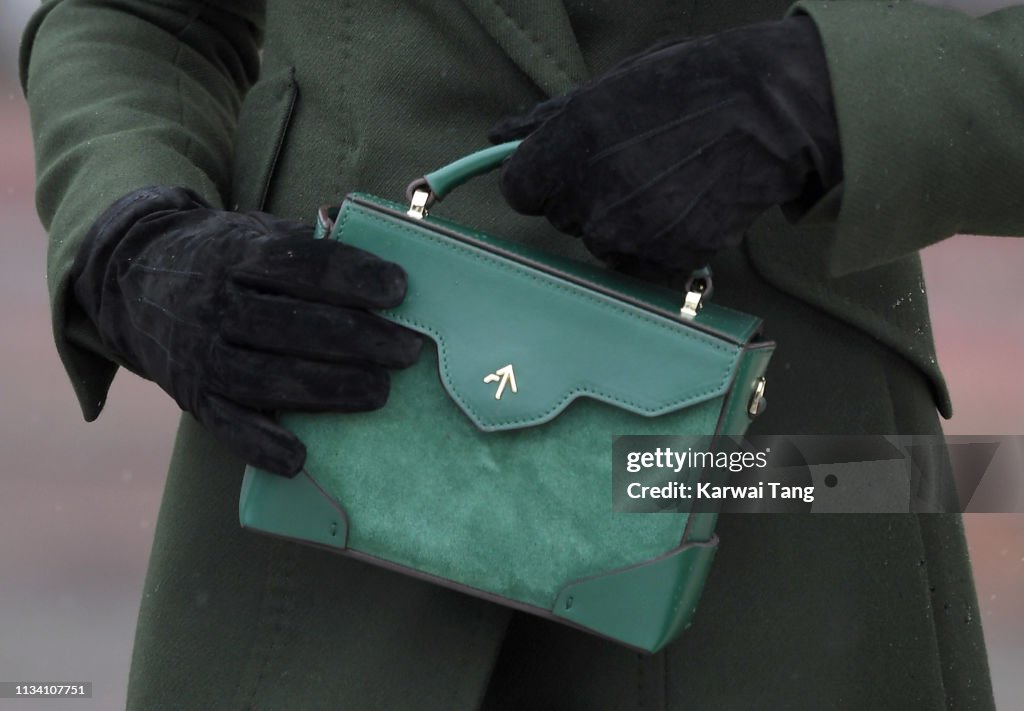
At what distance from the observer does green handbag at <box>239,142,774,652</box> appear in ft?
3.64

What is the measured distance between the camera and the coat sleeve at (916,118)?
3.47 feet

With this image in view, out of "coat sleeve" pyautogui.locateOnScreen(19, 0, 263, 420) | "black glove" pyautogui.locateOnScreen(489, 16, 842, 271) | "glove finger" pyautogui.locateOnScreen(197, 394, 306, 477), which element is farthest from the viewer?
"coat sleeve" pyautogui.locateOnScreen(19, 0, 263, 420)

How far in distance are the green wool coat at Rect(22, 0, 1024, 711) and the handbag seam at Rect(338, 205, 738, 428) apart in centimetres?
14

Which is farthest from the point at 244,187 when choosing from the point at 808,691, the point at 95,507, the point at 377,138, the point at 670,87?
the point at 95,507

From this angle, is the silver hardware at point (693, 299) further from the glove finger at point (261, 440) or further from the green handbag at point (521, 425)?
the glove finger at point (261, 440)

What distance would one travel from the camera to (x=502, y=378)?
114 cm

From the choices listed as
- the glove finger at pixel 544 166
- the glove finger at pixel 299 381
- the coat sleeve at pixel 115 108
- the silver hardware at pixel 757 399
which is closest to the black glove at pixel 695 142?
the glove finger at pixel 544 166

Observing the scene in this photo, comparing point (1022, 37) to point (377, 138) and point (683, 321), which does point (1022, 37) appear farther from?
point (377, 138)

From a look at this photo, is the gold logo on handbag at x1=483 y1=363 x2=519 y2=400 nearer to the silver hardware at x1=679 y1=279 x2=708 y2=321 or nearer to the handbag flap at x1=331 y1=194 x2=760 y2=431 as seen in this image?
the handbag flap at x1=331 y1=194 x2=760 y2=431

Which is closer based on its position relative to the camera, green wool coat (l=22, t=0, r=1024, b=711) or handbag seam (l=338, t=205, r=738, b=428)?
handbag seam (l=338, t=205, r=738, b=428)

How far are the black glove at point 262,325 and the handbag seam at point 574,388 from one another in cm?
3

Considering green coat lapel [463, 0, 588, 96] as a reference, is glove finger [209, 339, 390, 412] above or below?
below

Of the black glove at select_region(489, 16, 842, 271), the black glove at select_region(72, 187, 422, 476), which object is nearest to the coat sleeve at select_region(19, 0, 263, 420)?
the black glove at select_region(72, 187, 422, 476)

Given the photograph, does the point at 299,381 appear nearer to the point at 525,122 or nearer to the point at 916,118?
the point at 525,122
